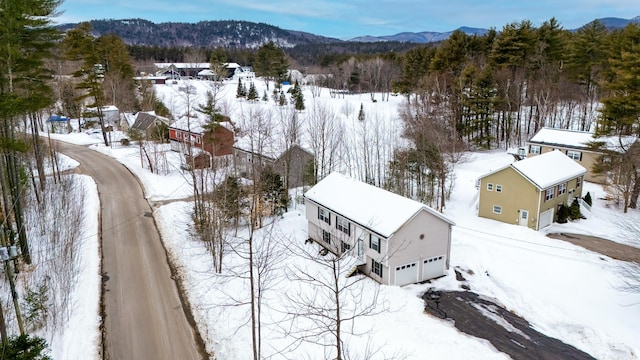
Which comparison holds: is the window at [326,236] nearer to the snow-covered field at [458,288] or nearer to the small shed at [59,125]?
the snow-covered field at [458,288]

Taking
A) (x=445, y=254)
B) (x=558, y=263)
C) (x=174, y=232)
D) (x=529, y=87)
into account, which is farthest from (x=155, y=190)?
(x=529, y=87)

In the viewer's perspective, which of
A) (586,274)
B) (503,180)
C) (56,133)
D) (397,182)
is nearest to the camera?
(586,274)

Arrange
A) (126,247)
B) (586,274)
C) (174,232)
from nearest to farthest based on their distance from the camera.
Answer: (586,274), (126,247), (174,232)

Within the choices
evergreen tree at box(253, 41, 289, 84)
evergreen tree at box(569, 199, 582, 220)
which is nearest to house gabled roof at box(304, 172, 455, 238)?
evergreen tree at box(569, 199, 582, 220)

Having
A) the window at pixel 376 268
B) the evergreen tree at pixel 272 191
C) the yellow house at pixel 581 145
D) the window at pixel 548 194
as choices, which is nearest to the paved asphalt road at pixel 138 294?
the evergreen tree at pixel 272 191

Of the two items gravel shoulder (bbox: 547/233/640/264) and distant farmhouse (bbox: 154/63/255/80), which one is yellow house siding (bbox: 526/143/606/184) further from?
distant farmhouse (bbox: 154/63/255/80)

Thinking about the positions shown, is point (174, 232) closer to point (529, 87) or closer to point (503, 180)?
point (503, 180)
